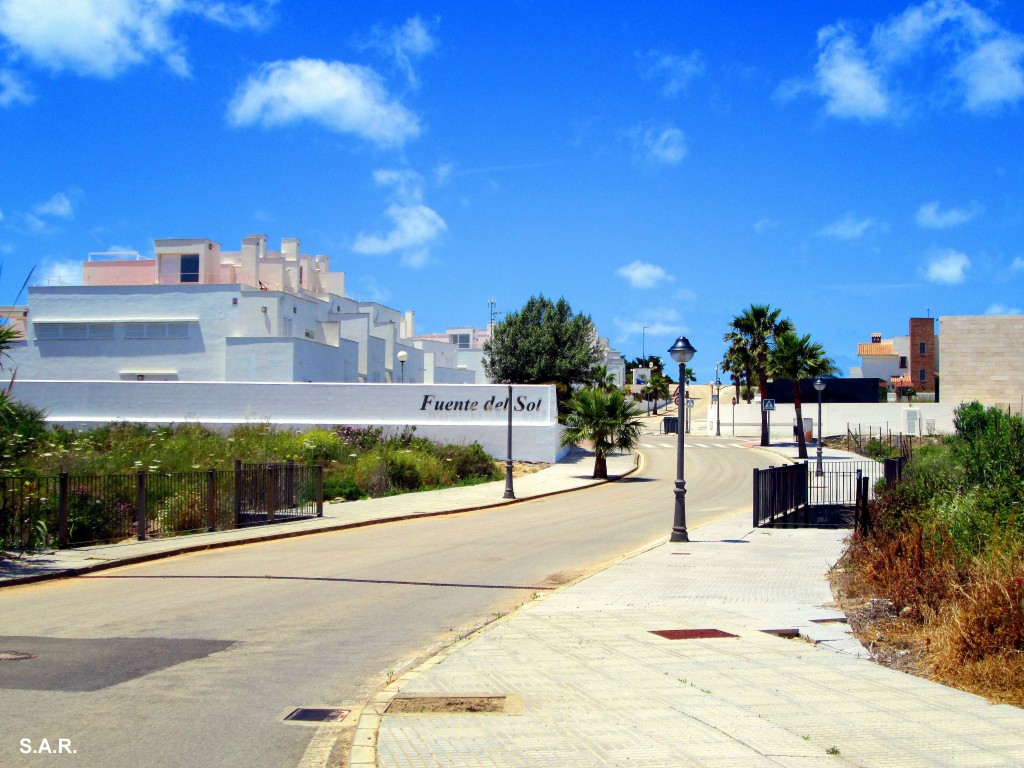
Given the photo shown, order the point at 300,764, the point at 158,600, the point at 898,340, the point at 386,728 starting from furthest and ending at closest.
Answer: the point at 898,340 → the point at 158,600 → the point at 386,728 → the point at 300,764

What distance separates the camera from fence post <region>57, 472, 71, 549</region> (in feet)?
57.4

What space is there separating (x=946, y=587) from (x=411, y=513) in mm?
18148

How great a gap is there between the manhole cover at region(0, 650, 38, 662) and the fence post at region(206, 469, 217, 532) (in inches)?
477

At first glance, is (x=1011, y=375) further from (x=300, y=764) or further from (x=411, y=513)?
(x=300, y=764)

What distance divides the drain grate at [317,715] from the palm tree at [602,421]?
107 ft

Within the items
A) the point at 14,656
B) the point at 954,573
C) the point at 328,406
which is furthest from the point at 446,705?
the point at 328,406

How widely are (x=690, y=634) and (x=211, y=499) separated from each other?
14357mm

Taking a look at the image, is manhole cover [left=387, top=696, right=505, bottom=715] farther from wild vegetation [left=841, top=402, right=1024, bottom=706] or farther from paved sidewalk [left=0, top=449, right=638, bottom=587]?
paved sidewalk [left=0, top=449, right=638, bottom=587]

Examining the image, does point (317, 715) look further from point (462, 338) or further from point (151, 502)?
Result: point (462, 338)

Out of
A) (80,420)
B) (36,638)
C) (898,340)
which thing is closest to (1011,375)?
(898,340)

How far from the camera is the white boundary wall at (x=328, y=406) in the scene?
141 feet

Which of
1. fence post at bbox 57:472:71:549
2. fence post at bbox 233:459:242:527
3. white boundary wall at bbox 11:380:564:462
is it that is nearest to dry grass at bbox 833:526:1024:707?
fence post at bbox 57:472:71:549

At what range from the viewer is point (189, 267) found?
5394cm

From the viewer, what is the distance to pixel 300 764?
20.1 ft
